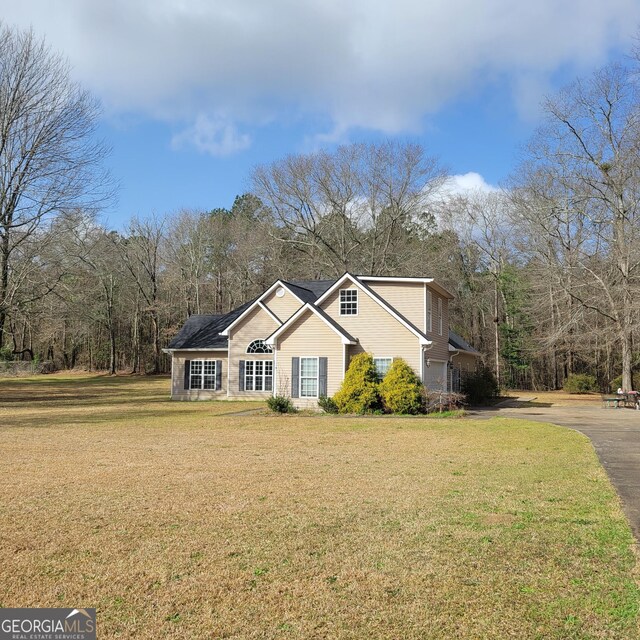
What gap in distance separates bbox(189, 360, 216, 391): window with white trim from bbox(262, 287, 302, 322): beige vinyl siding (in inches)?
181

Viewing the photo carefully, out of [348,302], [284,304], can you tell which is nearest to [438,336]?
[348,302]

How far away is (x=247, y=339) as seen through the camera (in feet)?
96.3

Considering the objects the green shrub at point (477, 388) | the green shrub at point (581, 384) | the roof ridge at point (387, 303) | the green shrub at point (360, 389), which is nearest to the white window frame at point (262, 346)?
the roof ridge at point (387, 303)

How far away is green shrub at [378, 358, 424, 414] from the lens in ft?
74.3

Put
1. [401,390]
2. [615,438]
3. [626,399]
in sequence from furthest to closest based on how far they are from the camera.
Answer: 1. [626,399]
2. [401,390]
3. [615,438]

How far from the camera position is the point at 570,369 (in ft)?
146

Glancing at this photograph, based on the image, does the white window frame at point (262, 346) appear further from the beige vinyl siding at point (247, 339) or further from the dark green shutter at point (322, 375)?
the dark green shutter at point (322, 375)

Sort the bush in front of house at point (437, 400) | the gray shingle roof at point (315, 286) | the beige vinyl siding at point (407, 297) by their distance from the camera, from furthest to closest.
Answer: the gray shingle roof at point (315, 286) → the beige vinyl siding at point (407, 297) → the bush in front of house at point (437, 400)

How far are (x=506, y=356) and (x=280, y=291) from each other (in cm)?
2359

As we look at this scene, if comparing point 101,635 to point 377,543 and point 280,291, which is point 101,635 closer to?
point 377,543

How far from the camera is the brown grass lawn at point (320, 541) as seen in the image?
4551 millimetres

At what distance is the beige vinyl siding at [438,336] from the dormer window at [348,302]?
3.09 metres

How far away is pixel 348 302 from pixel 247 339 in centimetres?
635

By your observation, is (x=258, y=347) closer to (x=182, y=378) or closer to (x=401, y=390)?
(x=182, y=378)
